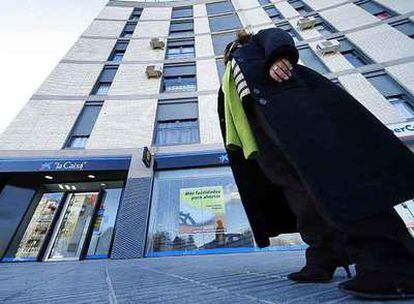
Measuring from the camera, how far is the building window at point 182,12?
603 inches

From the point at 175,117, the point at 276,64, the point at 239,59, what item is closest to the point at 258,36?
the point at 239,59

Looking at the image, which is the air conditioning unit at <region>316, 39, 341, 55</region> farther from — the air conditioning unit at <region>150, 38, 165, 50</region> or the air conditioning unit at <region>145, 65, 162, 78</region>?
the air conditioning unit at <region>150, 38, 165, 50</region>

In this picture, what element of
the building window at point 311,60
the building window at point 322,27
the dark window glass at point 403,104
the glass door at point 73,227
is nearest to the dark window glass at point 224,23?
the building window at point 322,27

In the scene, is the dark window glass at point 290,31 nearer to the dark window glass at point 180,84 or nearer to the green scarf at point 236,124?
the dark window glass at point 180,84

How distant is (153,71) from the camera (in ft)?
34.1

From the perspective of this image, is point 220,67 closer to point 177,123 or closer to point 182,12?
point 177,123

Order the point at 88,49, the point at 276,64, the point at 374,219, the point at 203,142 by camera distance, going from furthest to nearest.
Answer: the point at 88,49, the point at 203,142, the point at 276,64, the point at 374,219

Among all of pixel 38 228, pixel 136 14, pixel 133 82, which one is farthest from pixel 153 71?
pixel 136 14

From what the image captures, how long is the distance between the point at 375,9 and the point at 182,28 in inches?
389

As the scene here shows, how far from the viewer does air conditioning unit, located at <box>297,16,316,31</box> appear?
39.2 feet

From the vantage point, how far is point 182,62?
460 inches

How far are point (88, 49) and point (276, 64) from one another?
41.4ft

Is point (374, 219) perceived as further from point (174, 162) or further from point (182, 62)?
point (182, 62)

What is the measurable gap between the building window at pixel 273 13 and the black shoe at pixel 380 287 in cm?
1510
